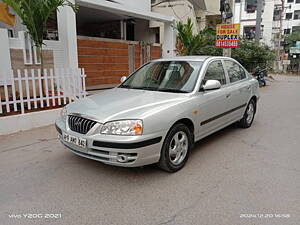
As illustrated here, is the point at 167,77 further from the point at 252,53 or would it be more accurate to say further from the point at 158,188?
the point at 252,53

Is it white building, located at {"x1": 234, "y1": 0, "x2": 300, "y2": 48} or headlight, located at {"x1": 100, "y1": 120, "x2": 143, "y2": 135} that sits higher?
white building, located at {"x1": 234, "y1": 0, "x2": 300, "y2": 48}

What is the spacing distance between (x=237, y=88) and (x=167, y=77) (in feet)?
4.98

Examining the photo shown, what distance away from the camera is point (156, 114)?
2.92 m

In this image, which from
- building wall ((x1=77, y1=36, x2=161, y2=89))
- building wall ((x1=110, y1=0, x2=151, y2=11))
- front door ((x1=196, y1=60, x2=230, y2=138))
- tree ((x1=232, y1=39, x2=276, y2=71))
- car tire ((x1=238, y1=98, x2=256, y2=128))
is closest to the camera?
front door ((x1=196, y1=60, x2=230, y2=138))

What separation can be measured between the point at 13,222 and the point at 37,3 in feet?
16.0

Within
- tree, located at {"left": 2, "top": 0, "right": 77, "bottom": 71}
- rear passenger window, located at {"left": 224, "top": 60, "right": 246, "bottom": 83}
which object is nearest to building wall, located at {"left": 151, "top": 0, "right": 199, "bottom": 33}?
tree, located at {"left": 2, "top": 0, "right": 77, "bottom": 71}

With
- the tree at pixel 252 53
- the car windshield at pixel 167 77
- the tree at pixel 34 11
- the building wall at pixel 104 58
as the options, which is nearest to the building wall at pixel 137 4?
the building wall at pixel 104 58

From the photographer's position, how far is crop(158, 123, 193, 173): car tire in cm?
310

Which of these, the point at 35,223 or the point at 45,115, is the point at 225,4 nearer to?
the point at 45,115

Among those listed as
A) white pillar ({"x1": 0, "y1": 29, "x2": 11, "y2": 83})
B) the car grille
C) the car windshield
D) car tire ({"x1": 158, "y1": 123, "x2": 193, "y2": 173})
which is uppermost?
white pillar ({"x1": 0, "y1": 29, "x2": 11, "y2": 83})

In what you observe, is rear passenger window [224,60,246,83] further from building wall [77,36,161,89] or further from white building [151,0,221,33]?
white building [151,0,221,33]

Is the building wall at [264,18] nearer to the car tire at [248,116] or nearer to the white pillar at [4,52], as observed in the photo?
the car tire at [248,116]

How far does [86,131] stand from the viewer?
2951 mm

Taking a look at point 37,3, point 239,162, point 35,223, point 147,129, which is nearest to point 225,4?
point 37,3
